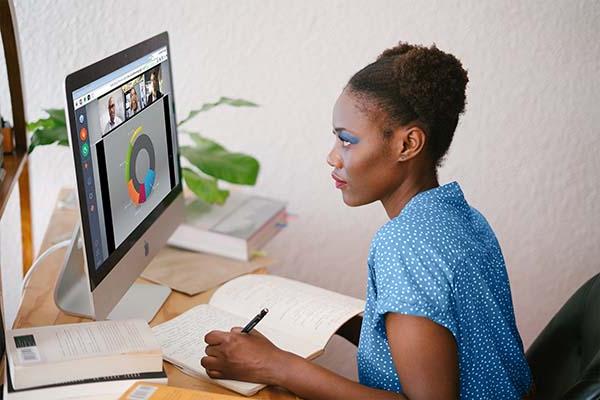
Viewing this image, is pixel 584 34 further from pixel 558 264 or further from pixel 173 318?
pixel 173 318

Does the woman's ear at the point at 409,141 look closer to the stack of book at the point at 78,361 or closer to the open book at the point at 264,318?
the open book at the point at 264,318

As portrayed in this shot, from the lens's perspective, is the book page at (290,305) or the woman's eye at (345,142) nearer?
the woman's eye at (345,142)

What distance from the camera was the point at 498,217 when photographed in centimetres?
228

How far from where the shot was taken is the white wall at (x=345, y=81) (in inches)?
83.7

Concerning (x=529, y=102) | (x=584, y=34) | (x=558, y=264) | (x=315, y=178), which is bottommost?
(x=558, y=264)

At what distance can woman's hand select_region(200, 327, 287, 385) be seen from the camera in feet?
4.17

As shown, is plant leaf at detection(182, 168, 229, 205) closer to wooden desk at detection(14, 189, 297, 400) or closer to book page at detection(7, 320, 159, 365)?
wooden desk at detection(14, 189, 297, 400)

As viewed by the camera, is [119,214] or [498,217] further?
[498,217]

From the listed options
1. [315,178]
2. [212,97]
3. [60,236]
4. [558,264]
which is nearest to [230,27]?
[212,97]

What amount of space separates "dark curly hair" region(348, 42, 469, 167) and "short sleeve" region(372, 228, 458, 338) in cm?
19

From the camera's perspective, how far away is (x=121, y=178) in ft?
4.62

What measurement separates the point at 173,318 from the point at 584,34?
4.09ft

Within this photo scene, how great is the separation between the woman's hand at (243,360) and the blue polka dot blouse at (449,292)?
14 centimetres

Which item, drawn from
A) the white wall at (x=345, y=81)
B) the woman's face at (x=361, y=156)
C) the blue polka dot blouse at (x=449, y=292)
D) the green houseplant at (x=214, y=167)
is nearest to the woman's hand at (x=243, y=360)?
the blue polka dot blouse at (x=449, y=292)
